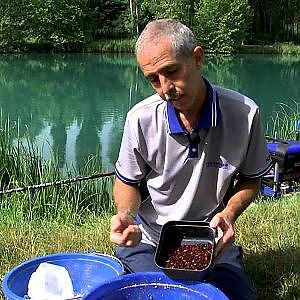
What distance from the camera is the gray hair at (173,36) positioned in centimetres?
189

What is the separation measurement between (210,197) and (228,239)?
0.95 feet

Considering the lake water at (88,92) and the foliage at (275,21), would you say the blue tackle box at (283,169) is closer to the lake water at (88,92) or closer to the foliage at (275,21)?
the lake water at (88,92)

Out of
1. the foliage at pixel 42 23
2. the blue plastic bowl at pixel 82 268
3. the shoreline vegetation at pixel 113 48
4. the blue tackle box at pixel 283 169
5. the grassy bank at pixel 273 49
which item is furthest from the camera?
the grassy bank at pixel 273 49

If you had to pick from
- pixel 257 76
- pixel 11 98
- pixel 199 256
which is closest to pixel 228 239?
pixel 199 256

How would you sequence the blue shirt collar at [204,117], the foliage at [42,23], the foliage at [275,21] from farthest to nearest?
1. the foliage at [275,21]
2. the foliage at [42,23]
3. the blue shirt collar at [204,117]

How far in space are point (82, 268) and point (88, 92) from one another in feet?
53.0

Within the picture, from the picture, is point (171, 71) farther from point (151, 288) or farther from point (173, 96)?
point (151, 288)

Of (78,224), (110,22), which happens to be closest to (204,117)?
A: (78,224)

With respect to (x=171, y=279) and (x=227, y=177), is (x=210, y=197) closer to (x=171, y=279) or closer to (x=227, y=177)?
(x=227, y=177)

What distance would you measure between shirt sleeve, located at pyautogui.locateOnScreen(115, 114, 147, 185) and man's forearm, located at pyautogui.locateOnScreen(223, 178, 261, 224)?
0.34 meters

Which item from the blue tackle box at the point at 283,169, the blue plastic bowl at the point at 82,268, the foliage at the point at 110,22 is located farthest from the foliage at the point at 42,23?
the blue plastic bowl at the point at 82,268

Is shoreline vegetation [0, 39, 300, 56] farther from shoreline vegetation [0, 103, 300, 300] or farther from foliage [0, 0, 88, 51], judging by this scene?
shoreline vegetation [0, 103, 300, 300]

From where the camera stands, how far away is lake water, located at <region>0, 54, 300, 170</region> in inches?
388

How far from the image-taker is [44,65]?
2644 cm
